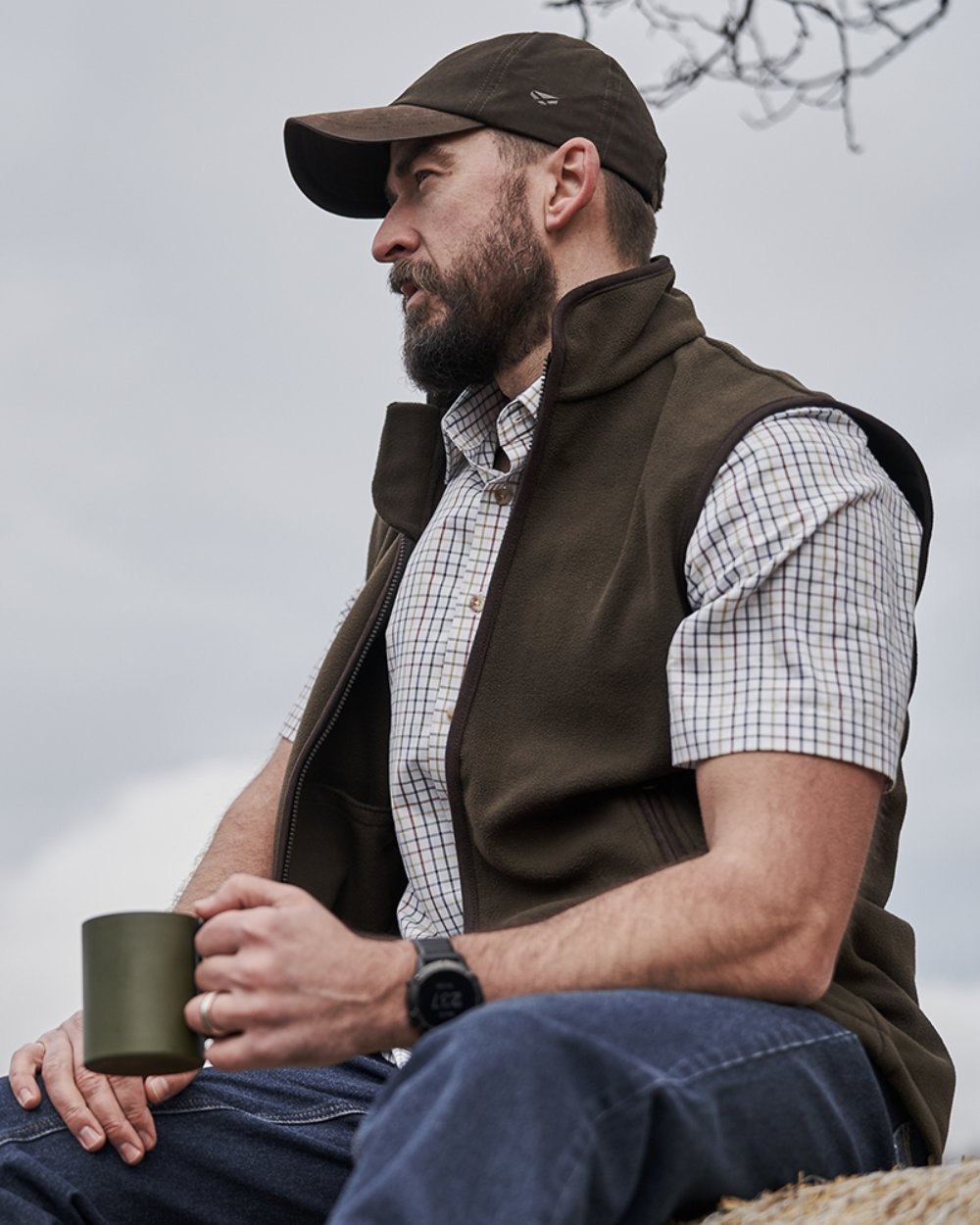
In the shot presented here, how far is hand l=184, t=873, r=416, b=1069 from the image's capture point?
2.30 meters

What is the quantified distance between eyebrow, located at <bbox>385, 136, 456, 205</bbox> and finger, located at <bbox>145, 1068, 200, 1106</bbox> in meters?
1.95

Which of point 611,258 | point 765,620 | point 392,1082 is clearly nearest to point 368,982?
point 392,1082

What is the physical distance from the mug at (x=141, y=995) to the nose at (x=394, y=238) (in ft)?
5.83

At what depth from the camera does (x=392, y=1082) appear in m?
2.14

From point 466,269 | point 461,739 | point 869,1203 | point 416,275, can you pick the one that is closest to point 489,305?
point 466,269

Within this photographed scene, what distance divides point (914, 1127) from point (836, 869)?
643 mm

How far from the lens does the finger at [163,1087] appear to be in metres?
3.11

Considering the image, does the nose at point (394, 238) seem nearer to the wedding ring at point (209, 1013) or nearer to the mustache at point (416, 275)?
the mustache at point (416, 275)

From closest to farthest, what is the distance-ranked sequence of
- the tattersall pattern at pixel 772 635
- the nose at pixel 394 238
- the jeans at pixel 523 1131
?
the jeans at pixel 523 1131
the tattersall pattern at pixel 772 635
the nose at pixel 394 238

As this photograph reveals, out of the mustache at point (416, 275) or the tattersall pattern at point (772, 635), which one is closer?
the tattersall pattern at point (772, 635)

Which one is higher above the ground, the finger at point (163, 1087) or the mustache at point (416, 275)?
the mustache at point (416, 275)

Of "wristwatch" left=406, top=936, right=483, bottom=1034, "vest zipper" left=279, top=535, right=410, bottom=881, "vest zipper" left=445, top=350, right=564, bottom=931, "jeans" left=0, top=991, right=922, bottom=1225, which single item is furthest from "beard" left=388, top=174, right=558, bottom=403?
"wristwatch" left=406, top=936, right=483, bottom=1034

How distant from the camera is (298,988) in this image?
2301 millimetres

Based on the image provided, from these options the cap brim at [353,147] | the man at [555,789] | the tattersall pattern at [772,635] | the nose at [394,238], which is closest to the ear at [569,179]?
the man at [555,789]
